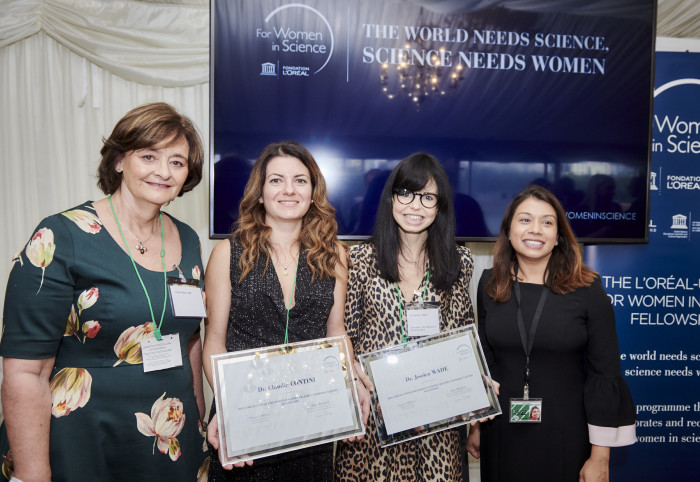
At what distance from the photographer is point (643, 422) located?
3.41 meters

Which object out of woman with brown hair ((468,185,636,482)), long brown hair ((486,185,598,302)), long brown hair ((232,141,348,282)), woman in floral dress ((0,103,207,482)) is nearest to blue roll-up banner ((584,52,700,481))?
long brown hair ((486,185,598,302))

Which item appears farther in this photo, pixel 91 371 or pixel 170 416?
pixel 170 416

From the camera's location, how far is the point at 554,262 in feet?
7.21

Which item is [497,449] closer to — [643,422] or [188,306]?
[188,306]

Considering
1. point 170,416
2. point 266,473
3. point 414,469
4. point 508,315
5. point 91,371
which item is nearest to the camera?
point 91,371

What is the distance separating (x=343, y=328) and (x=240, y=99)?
1830 mm

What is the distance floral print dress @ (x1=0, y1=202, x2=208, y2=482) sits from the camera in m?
1.44

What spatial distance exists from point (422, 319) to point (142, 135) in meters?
1.29

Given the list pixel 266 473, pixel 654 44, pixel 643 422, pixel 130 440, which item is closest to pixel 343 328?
pixel 266 473

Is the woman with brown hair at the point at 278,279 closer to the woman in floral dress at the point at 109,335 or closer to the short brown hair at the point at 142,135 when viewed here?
the woman in floral dress at the point at 109,335

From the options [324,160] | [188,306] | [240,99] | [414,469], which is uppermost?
[240,99]

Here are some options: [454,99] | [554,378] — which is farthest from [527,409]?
[454,99]

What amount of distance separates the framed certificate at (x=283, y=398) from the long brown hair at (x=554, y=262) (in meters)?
0.89

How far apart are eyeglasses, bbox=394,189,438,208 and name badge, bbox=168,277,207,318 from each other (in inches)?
37.6
